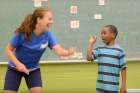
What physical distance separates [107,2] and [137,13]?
0.48 metres

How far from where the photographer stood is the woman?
14.9 ft

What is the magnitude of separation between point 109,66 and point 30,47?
0.88 metres

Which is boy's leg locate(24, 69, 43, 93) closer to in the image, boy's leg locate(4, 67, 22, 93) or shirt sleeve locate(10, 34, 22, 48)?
boy's leg locate(4, 67, 22, 93)

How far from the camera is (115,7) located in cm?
664

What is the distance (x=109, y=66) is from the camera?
4789 millimetres

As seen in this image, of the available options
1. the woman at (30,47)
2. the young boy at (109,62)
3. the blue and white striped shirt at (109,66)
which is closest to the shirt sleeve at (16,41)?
the woman at (30,47)

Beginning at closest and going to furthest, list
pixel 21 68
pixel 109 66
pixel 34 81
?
pixel 21 68 < pixel 34 81 < pixel 109 66

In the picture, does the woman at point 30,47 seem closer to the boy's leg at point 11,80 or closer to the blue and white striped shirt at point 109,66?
the boy's leg at point 11,80

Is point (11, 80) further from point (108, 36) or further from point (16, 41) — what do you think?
point (108, 36)

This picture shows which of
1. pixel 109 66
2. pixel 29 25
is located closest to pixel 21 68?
pixel 29 25

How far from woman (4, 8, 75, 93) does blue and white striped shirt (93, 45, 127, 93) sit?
38 cm

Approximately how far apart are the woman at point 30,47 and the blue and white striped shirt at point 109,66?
38 centimetres

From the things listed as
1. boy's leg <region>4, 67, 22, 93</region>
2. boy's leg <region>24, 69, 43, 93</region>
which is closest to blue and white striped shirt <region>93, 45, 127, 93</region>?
boy's leg <region>24, 69, 43, 93</region>

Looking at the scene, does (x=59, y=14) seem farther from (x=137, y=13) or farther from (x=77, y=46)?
(x=137, y=13)
